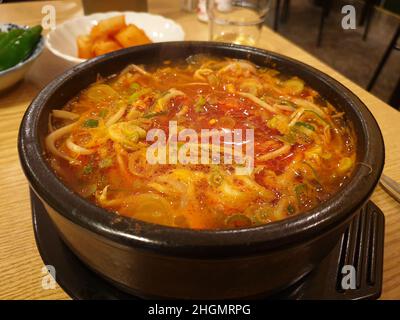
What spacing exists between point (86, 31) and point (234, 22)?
1.00 meters

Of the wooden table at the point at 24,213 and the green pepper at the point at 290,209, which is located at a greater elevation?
the green pepper at the point at 290,209

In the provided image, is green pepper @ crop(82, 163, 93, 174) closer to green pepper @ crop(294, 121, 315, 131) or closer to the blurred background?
green pepper @ crop(294, 121, 315, 131)

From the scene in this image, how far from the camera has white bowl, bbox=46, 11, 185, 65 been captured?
2.26 meters

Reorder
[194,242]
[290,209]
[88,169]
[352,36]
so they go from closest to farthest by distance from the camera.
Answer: [194,242] → [290,209] → [88,169] → [352,36]

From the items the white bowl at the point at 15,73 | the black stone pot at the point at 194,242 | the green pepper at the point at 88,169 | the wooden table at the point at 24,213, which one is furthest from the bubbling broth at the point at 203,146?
the white bowl at the point at 15,73

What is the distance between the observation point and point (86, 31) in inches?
96.8

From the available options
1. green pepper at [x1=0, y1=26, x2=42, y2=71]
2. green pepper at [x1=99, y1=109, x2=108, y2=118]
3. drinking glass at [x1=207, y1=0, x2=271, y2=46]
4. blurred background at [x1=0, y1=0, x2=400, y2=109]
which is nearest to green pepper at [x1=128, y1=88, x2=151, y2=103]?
green pepper at [x1=99, y1=109, x2=108, y2=118]

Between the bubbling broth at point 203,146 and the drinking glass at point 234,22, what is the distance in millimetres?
1010

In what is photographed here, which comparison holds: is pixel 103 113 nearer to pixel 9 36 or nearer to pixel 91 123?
pixel 91 123

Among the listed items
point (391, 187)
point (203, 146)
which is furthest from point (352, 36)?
point (203, 146)

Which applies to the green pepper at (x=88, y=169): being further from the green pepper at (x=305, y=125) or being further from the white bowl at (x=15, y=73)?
the white bowl at (x=15, y=73)

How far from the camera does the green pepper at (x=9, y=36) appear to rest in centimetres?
209

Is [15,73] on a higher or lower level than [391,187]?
higher
